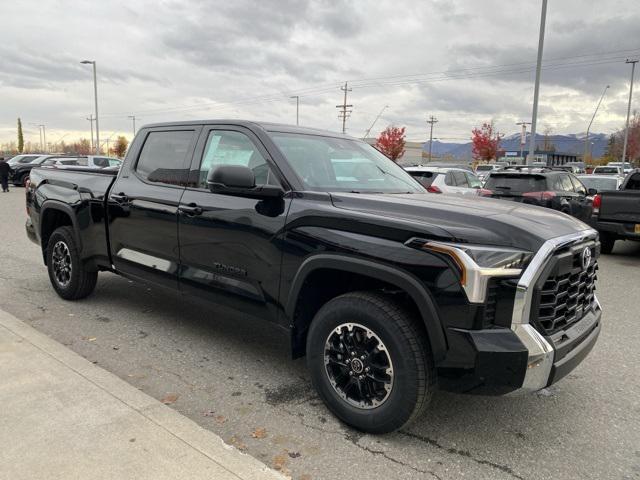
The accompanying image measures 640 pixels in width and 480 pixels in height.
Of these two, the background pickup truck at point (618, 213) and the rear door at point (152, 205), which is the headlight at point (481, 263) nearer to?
the rear door at point (152, 205)

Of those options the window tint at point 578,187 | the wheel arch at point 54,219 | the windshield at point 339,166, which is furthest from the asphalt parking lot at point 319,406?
the window tint at point 578,187

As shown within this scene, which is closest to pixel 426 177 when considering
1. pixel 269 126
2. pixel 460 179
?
pixel 460 179

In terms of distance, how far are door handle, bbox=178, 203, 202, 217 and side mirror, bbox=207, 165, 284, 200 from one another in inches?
19.9

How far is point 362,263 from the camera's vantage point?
9.47 ft

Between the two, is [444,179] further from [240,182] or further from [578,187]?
[240,182]

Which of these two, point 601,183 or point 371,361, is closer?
point 371,361

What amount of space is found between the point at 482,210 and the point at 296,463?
5.67 ft

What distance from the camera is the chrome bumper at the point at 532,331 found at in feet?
8.32

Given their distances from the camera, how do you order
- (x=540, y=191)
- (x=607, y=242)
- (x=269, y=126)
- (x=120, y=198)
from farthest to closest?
1. (x=540, y=191)
2. (x=607, y=242)
3. (x=120, y=198)
4. (x=269, y=126)

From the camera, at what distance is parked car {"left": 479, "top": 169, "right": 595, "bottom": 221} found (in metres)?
10.6

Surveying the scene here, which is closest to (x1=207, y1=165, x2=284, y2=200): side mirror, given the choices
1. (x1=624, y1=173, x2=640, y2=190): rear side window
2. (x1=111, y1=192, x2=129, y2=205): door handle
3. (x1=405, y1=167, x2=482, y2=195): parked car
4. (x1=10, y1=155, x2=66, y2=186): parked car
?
(x1=111, y1=192, x2=129, y2=205): door handle

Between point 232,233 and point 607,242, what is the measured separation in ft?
29.5

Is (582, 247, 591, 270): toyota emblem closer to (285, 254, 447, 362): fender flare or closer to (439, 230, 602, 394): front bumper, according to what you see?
(439, 230, 602, 394): front bumper

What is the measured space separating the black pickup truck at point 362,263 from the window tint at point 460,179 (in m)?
8.97
